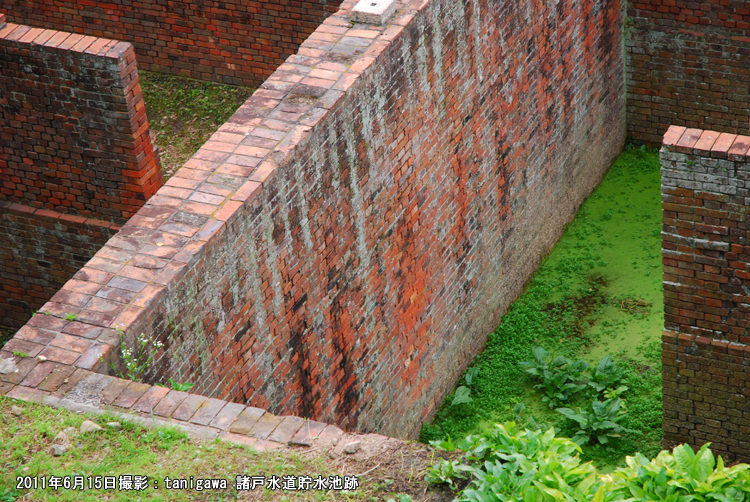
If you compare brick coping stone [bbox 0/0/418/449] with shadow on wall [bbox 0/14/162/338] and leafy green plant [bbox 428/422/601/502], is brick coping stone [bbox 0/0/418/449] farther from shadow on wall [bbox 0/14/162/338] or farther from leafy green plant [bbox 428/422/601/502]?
shadow on wall [bbox 0/14/162/338]

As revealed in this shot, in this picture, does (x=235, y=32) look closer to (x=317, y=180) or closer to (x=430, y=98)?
(x=430, y=98)

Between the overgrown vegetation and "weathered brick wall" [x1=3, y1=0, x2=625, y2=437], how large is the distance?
6.26 ft

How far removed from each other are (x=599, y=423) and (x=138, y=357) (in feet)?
13.3

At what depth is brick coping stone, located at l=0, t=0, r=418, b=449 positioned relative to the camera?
5.15 metres

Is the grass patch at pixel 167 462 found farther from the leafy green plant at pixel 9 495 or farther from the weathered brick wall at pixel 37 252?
the weathered brick wall at pixel 37 252

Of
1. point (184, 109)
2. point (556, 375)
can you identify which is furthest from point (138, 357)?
point (184, 109)

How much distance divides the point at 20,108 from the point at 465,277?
153 inches

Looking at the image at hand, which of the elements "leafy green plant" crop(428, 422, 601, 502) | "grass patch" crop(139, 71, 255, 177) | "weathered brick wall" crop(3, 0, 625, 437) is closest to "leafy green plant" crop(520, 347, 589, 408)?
"weathered brick wall" crop(3, 0, 625, 437)

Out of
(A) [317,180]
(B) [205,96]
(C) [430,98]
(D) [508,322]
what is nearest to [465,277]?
(D) [508,322]

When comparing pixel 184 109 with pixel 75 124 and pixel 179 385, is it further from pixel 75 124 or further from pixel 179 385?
pixel 179 385

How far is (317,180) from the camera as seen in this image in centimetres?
662

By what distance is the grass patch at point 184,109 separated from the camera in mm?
10117

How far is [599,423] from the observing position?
8000 mm

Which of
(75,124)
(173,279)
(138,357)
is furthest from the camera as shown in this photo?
(75,124)
